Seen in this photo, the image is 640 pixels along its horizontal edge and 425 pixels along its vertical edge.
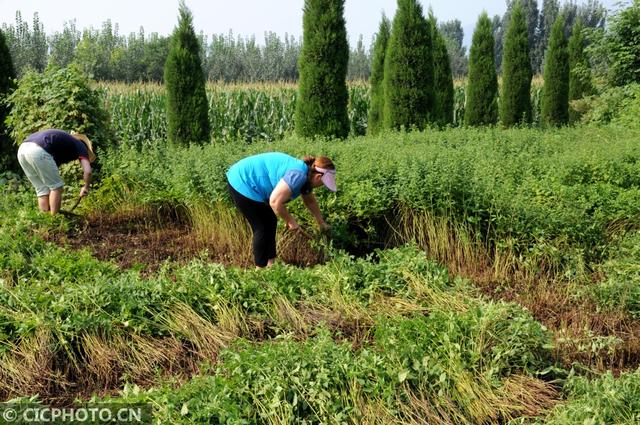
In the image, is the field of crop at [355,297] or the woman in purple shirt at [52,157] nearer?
the field of crop at [355,297]

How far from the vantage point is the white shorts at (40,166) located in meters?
7.10

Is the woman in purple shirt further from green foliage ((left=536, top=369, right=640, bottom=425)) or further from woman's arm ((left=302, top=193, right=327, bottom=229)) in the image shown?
green foliage ((left=536, top=369, right=640, bottom=425))

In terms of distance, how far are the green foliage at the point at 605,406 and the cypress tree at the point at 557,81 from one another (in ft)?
62.7

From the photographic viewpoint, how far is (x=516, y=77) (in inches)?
769

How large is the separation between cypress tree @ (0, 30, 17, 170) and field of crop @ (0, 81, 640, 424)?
120 inches

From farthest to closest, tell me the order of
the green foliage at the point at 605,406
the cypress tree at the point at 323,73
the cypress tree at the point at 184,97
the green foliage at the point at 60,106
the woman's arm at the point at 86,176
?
the cypress tree at the point at 184,97 < the cypress tree at the point at 323,73 < the green foliage at the point at 60,106 < the woman's arm at the point at 86,176 < the green foliage at the point at 605,406

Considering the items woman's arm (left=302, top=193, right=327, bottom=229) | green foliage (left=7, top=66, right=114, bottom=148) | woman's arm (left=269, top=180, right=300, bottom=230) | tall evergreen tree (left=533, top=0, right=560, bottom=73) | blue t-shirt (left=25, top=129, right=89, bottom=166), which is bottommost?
woman's arm (left=302, top=193, right=327, bottom=229)

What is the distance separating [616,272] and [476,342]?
2069 mm

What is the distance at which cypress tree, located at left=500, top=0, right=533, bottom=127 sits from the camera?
19.5 meters

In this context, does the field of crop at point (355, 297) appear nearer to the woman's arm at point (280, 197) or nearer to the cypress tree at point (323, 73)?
the woman's arm at point (280, 197)

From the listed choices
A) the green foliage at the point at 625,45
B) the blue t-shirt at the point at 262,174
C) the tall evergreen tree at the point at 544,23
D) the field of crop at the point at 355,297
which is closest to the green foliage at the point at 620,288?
the field of crop at the point at 355,297

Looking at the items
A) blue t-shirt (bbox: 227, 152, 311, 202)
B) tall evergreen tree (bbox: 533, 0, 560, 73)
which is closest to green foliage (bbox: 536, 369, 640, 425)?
blue t-shirt (bbox: 227, 152, 311, 202)

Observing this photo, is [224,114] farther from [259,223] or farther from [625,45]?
[259,223]

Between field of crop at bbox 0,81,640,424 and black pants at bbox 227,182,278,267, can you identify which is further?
black pants at bbox 227,182,278,267
